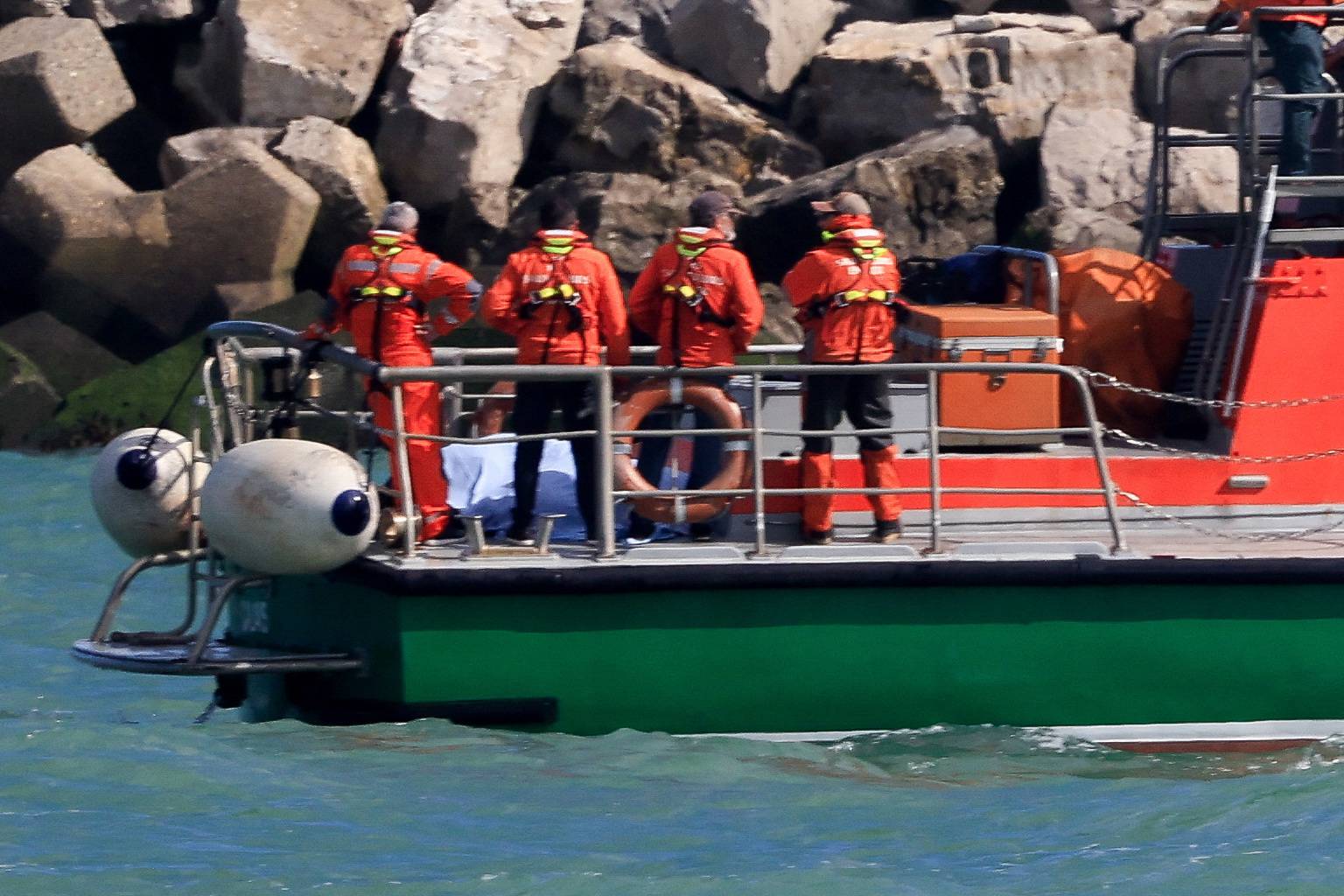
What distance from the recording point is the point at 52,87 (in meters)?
16.6

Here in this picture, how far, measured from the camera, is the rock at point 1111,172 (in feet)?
50.6

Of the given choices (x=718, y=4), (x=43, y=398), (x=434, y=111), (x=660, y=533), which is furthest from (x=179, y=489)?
(x=718, y=4)

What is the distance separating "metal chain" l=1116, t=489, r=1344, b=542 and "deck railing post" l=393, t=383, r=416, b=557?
254 centimetres

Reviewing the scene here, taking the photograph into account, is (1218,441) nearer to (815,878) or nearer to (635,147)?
(815,878)

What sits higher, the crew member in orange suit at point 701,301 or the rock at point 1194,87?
the rock at point 1194,87

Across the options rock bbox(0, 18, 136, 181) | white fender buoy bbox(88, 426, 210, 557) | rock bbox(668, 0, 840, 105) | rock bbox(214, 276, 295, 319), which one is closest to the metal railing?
white fender buoy bbox(88, 426, 210, 557)

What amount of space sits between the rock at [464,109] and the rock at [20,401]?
12.1ft

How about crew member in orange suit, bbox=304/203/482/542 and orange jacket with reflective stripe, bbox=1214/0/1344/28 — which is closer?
crew member in orange suit, bbox=304/203/482/542

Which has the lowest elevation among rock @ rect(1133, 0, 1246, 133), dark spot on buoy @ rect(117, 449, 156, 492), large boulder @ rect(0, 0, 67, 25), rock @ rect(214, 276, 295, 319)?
dark spot on buoy @ rect(117, 449, 156, 492)

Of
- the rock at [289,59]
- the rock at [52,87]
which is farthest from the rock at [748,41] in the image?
the rock at [52,87]

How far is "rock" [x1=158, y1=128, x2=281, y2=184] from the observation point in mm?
16328

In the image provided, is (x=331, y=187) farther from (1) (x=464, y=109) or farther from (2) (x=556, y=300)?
(2) (x=556, y=300)

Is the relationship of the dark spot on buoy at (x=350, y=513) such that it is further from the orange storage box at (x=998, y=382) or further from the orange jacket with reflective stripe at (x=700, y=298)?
the orange storage box at (x=998, y=382)

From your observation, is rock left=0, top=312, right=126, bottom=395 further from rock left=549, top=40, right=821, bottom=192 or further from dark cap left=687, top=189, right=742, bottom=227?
dark cap left=687, top=189, right=742, bottom=227
